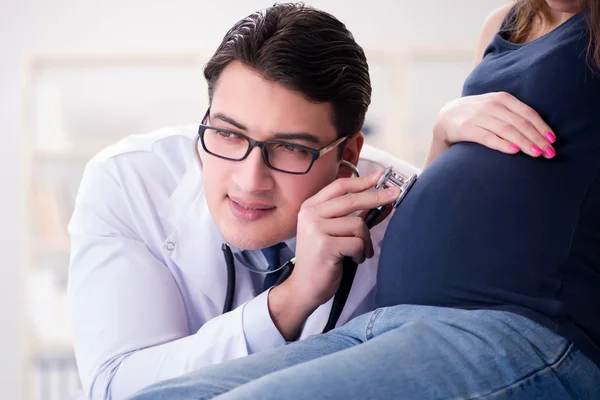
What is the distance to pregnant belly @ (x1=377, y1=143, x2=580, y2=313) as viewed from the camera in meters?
1.08

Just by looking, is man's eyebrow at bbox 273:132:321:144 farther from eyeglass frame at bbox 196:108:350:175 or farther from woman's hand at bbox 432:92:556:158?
woman's hand at bbox 432:92:556:158

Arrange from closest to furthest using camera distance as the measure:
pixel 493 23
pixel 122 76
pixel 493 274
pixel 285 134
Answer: pixel 493 274, pixel 285 134, pixel 493 23, pixel 122 76

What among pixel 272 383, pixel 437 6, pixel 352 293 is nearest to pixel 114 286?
pixel 352 293

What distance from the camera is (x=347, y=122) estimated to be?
1.58 meters

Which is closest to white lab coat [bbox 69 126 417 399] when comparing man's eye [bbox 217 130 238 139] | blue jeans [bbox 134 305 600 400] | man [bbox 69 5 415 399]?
man [bbox 69 5 415 399]

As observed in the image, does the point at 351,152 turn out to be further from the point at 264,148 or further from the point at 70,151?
the point at 70,151

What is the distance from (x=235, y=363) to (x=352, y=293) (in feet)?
1.92

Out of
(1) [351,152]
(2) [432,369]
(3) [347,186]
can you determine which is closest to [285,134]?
(3) [347,186]

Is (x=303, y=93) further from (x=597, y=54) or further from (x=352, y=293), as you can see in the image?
(x=597, y=54)

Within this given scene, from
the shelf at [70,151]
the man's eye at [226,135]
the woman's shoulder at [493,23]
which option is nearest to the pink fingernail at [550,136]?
the woman's shoulder at [493,23]

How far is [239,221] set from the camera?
4.92ft

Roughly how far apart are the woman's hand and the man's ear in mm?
331

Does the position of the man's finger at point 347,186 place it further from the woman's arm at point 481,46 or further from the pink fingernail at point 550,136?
the pink fingernail at point 550,136

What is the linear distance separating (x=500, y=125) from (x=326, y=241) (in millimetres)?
367
